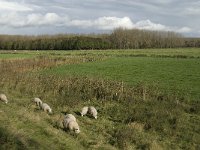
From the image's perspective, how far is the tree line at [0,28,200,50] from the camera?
5586 inches

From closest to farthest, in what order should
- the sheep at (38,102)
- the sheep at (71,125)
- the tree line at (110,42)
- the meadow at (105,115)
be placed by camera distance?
1. the meadow at (105,115)
2. the sheep at (71,125)
3. the sheep at (38,102)
4. the tree line at (110,42)

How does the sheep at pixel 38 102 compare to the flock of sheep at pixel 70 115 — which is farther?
the sheep at pixel 38 102

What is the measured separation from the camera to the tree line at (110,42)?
142 meters

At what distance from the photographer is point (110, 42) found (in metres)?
144

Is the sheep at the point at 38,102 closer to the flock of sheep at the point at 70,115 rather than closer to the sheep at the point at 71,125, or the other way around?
the flock of sheep at the point at 70,115

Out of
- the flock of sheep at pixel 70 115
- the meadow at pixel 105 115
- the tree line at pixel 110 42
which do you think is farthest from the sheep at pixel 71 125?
the tree line at pixel 110 42

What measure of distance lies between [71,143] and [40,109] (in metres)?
6.52

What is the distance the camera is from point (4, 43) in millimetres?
157875

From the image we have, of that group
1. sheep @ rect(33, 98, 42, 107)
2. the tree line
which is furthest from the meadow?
the tree line

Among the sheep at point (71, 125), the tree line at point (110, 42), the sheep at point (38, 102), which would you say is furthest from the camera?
the tree line at point (110, 42)

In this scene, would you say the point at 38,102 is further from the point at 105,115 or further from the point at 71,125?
the point at 71,125

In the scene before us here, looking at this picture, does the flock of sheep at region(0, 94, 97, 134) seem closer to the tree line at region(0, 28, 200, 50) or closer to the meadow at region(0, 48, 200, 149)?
the meadow at region(0, 48, 200, 149)

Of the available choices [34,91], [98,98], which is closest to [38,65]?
[34,91]

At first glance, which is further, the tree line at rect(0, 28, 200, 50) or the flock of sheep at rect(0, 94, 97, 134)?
the tree line at rect(0, 28, 200, 50)
